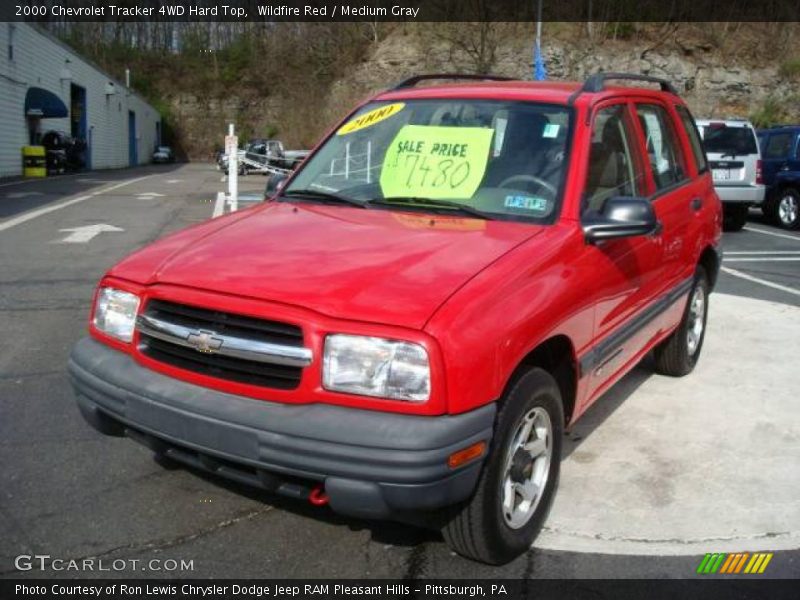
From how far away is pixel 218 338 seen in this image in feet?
9.48

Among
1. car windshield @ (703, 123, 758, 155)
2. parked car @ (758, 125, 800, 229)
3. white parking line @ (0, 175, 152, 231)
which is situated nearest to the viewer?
white parking line @ (0, 175, 152, 231)

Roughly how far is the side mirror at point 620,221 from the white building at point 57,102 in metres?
27.4

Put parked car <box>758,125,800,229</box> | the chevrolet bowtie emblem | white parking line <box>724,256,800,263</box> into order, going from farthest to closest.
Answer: parked car <box>758,125,800,229</box> → white parking line <box>724,256,800,263</box> → the chevrolet bowtie emblem

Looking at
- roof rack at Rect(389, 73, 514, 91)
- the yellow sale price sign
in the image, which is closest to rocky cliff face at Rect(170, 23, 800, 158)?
roof rack at Rect(389, 73, 514, 91)

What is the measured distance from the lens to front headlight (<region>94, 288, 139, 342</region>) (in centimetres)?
322

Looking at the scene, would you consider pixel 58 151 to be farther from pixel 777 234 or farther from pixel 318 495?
pixel 318 495

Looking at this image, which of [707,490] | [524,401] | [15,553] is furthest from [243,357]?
[707,490]

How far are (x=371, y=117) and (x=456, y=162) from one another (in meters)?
0.87

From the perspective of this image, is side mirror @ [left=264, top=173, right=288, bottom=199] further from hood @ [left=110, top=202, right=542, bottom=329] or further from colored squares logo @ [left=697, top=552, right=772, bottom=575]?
colored squares logo @ [left=697, top=552, right=772, bottom=575]

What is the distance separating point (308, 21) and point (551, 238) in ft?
200

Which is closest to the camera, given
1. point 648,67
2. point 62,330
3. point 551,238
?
point 551,238

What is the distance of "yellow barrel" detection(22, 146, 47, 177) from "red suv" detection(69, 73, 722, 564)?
27.5 m

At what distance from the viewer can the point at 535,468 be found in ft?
10.8

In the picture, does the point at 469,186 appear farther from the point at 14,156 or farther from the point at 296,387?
the point at 14,156
